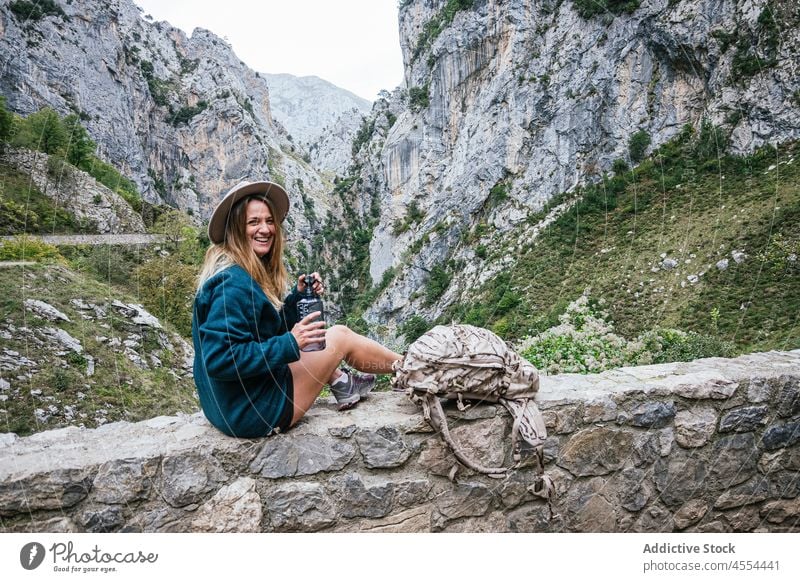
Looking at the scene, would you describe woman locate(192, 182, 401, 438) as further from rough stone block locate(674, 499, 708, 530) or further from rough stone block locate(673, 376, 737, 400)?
rough stone block locate(674, 499, 708, 530)

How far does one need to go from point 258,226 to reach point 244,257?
15cm

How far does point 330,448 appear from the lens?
181 centimetres

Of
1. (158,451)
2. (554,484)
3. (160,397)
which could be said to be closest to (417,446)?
(554,484)

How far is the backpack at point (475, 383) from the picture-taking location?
1916mm

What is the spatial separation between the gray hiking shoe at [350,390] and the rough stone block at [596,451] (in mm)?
963

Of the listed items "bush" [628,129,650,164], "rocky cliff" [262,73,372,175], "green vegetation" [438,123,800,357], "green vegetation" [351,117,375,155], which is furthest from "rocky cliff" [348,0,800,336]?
"rocky cliff" [262,73,372,175]

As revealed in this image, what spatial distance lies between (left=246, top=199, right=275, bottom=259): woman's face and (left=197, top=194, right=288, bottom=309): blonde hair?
0.02 m

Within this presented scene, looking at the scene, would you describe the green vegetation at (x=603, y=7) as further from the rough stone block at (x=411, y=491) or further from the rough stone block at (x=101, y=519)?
the rough stone block at (x=101, y=519)

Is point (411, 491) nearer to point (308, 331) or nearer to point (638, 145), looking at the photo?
point (308, 331)

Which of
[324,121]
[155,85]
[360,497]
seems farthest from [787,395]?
[324,121]

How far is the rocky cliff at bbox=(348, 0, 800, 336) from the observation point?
49.9 ft

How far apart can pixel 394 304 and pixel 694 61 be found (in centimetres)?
2191

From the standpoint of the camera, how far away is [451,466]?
6.40 ft

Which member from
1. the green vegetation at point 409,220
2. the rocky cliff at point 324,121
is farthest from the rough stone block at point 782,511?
the rocky cliff at point 324,121
